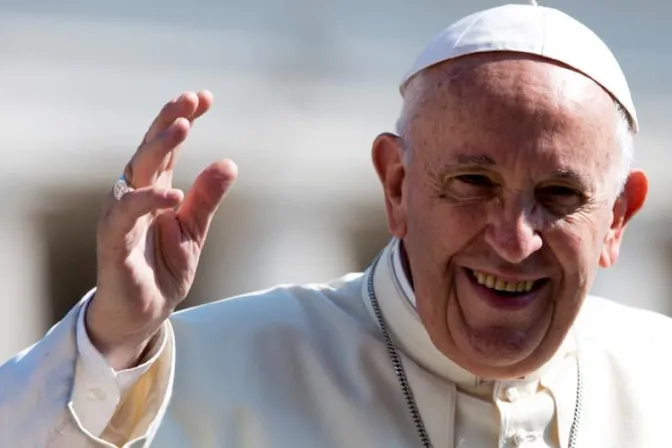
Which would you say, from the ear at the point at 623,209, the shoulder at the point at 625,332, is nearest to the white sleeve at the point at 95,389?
the ear at the point at 623,209

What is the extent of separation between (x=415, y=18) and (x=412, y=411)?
6.98 metres

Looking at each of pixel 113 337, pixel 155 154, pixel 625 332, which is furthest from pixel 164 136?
pixel 625 332

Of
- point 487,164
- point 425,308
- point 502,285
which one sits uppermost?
point 487,164

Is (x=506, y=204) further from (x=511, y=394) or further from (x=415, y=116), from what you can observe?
(x=511, y=394)

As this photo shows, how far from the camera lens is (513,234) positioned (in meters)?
2.97

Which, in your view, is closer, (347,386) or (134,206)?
(134,206)

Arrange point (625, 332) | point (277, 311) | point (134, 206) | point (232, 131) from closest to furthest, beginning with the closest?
point (134, 206) → point (277, 311) → point (625, 332) → point (232, 131)

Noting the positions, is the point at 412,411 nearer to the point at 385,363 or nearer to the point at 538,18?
the point at 385,363

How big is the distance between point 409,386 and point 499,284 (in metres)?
0.38

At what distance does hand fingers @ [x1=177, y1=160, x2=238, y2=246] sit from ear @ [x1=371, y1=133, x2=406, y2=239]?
21.0 inches

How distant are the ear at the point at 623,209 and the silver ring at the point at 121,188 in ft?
3.48

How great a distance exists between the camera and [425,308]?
3.12m

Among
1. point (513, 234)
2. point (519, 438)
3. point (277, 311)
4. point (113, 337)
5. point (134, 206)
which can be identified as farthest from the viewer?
point (277, 311)

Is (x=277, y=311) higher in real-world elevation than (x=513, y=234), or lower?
lower
